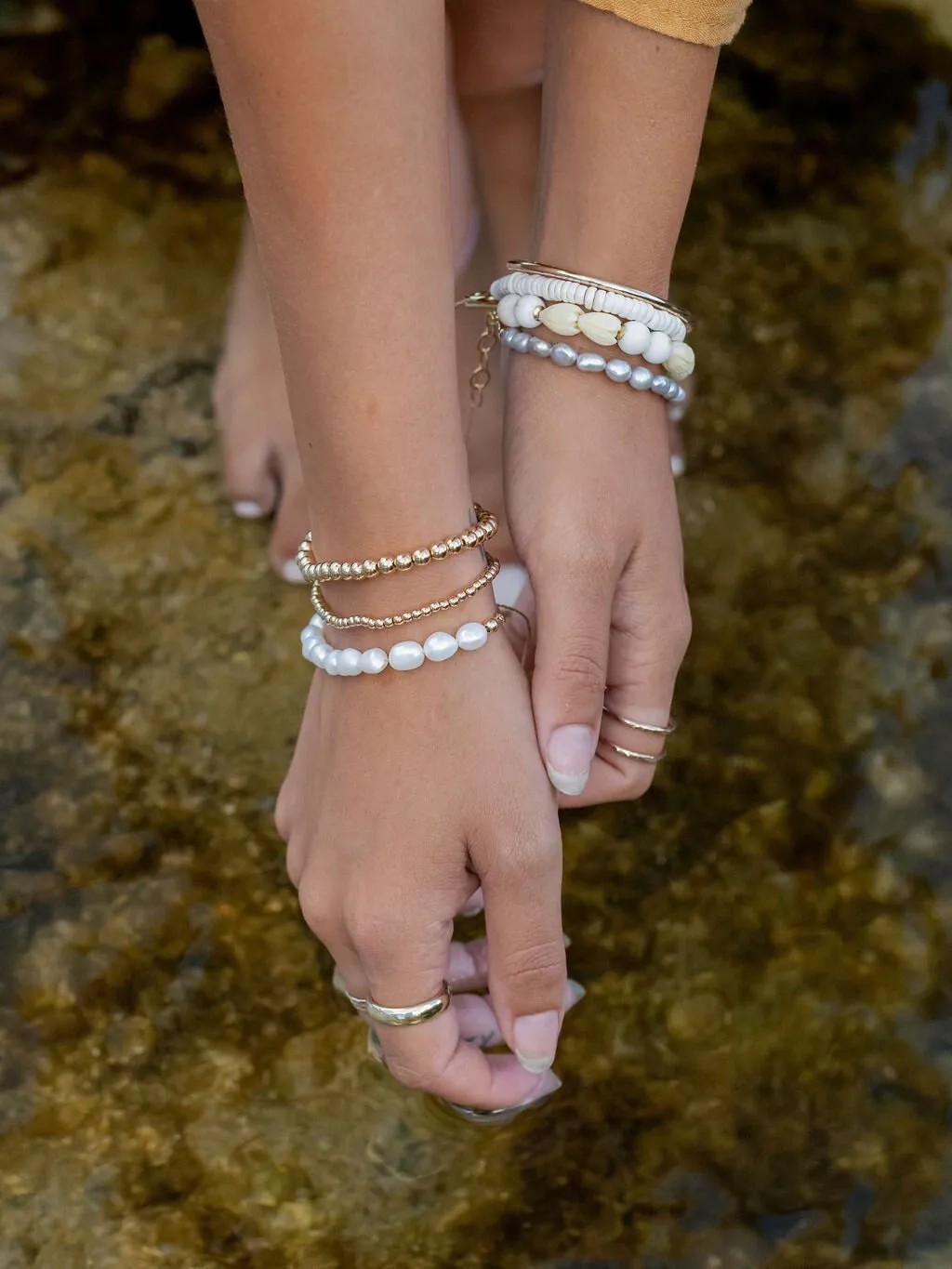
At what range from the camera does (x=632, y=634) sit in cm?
88

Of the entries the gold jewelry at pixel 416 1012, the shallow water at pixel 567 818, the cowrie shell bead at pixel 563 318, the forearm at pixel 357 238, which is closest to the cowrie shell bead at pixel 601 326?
the cowrie shell bead at pixel 563 318

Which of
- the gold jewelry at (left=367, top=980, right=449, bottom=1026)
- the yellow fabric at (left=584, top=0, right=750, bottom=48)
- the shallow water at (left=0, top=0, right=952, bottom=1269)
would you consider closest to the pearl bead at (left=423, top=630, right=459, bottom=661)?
the gold jewelry at (left=367, top=980, right=449, bottom=1026)

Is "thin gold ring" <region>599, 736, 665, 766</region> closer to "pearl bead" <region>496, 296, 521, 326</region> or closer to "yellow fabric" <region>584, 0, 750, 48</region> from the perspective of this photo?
"pearl bead" <region>496, 296, 521, 326</region>

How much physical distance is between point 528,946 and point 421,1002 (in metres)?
0.08

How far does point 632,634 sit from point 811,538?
0.36 metres

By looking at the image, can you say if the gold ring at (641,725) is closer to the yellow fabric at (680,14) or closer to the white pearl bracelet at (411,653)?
the white pearl bracelet at (411,653)

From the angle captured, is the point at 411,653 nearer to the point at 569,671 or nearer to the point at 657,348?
the point at 569,671

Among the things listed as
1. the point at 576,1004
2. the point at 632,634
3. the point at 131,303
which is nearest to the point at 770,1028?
the point at 576,1004

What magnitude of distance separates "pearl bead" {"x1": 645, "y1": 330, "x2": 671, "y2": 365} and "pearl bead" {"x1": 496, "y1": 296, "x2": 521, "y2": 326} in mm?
101

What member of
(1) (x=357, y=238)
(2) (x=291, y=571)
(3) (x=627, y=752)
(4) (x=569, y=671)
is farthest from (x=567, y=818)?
(1) (x=357, y=238)

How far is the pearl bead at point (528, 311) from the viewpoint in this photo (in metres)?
0.88

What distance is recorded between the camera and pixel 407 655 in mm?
758

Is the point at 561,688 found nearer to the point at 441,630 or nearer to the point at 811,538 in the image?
the point at 441,630

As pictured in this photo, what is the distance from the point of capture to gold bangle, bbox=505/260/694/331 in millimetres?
861
